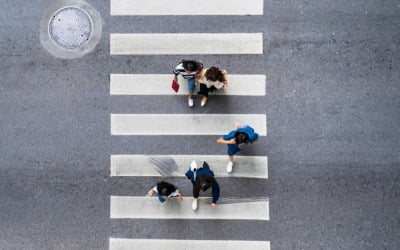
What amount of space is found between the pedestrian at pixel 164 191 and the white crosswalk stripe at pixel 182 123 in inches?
44.8

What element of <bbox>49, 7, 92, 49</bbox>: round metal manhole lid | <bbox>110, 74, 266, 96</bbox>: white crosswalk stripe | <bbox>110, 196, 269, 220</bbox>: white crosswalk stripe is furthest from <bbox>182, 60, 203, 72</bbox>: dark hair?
<bbox>110, 196, 269, 220</bbox>: white crosswalk stripe

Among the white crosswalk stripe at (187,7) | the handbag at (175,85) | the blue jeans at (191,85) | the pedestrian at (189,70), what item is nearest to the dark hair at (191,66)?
the pedestrian at (189,70)

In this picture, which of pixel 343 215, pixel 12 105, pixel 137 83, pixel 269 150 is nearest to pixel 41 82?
pixel 12 105

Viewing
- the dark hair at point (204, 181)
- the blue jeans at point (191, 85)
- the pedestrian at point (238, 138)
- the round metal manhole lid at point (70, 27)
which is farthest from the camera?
the round metal manhole lid at point (70, 27)

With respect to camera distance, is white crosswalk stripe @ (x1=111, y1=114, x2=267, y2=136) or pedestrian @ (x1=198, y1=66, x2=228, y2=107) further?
white crosswalk stripe @ (x1=111, y1=114, x2=267, y2=136)

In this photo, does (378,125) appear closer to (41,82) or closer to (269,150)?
(269,150)

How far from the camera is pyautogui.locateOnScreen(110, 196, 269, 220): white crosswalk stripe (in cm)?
898

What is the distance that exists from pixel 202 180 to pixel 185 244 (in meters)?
1.61

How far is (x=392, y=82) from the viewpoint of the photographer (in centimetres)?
923

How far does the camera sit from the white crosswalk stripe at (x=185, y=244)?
892cm

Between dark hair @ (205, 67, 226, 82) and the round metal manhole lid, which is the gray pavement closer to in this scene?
the round metal manhole lid

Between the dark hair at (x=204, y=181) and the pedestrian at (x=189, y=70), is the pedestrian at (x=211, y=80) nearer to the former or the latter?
the pedestrian at (x=189, y=70)

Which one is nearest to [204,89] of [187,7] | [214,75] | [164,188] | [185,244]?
[214,75]

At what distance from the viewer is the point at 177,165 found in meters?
9.16
